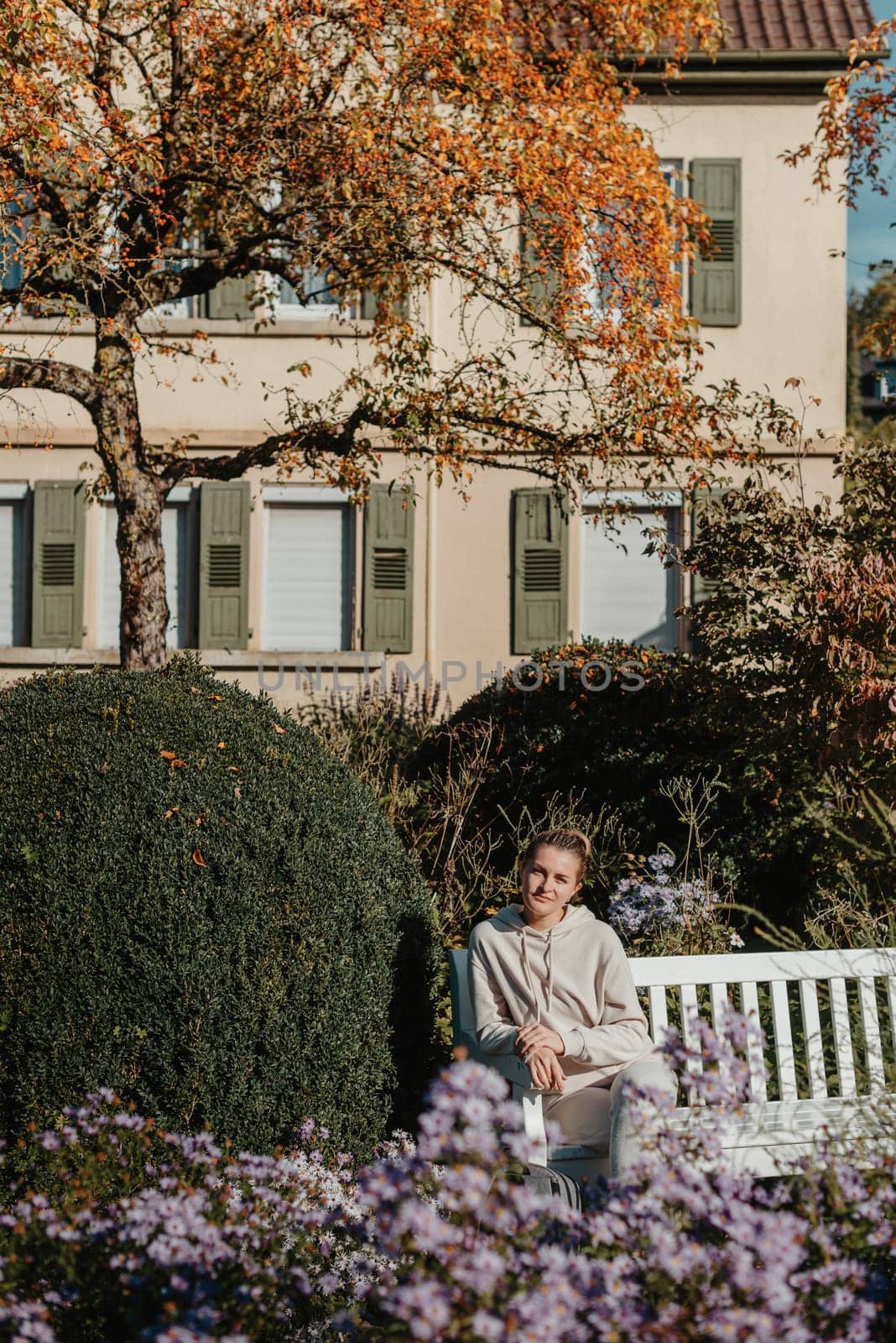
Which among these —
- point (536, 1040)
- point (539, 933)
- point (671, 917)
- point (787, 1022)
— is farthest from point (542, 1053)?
point (671, 917)

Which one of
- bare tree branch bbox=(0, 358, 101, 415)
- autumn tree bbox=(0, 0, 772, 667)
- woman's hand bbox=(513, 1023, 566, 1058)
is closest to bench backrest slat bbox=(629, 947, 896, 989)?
woman's hand bbox=(513, 1023, 566, 1058)

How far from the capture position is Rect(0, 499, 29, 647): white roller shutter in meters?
13.4

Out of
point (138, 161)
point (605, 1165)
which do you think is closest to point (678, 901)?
point (605, 1165)

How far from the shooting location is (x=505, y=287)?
25.1 feet

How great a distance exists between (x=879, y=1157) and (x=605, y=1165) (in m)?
1.04

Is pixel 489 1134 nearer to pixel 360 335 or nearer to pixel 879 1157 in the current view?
pixel 879 1157

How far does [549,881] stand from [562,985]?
0.30m

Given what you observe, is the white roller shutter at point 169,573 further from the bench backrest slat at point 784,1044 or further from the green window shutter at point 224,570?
the bench backrest slat at point 784,1044

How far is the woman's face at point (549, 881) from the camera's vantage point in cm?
404

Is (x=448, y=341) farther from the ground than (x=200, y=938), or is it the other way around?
(x=448, y=341)

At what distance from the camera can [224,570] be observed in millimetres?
13047

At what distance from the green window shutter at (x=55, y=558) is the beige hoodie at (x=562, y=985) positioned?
9848 mm

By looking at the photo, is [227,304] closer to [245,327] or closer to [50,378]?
[245,327]

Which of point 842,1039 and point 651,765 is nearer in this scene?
point 842,1039
